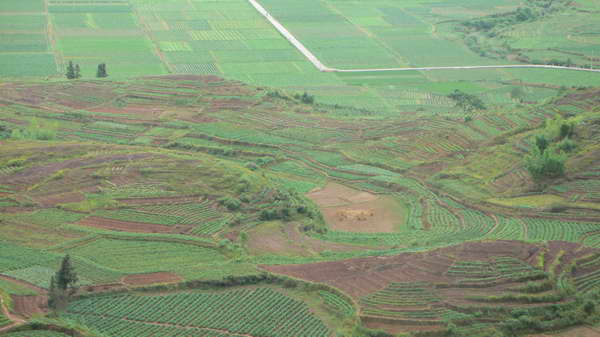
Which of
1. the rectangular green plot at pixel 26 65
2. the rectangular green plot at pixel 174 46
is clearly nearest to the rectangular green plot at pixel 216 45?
the rectangular green plot at pixel 174 46

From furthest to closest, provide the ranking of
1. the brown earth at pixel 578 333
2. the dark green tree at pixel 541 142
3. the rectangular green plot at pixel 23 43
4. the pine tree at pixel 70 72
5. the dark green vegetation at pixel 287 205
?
the rectangular green plot at pixel 23 43 → the pine tree at pixel 70 72 → the dark green tree at pixel 541 142 → the dark green vegetation at pixel 287 205 → the brown earth at pixel 578 333

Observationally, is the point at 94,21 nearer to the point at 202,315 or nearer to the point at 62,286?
the point at 62,286

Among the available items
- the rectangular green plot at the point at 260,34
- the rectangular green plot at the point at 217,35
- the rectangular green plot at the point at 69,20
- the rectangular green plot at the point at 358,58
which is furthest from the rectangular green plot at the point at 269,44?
the rectangular green plot at the point at 69,20

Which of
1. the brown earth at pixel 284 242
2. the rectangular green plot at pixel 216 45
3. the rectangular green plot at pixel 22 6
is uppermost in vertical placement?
the rectangular green plot at pixel 22 6

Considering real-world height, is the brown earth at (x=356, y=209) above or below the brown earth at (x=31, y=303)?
below

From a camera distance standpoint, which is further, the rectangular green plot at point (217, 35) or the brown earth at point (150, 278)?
the rectangular green plot at point (217, 35)

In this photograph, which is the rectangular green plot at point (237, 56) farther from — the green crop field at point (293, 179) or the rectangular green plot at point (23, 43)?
the rectangular green plot at point (23, 43)

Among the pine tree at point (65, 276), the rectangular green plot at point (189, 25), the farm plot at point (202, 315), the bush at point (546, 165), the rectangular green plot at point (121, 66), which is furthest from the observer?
the rectangular green plot at point (189, 25)

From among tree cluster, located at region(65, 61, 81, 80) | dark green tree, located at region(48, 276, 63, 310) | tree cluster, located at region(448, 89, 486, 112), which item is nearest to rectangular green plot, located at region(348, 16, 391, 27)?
tree cluster, located at region(448, 89, 486, 112)
